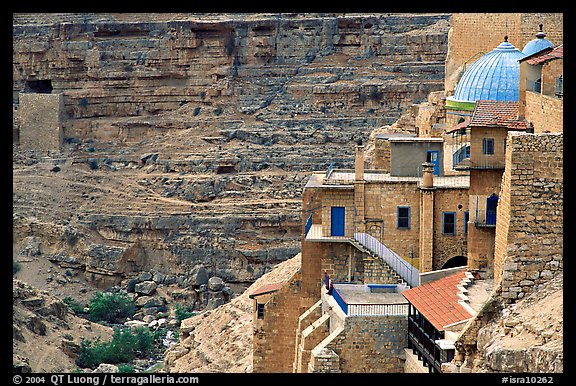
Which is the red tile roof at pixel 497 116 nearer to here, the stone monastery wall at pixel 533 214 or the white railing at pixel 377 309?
the white railing at pixel 377 309

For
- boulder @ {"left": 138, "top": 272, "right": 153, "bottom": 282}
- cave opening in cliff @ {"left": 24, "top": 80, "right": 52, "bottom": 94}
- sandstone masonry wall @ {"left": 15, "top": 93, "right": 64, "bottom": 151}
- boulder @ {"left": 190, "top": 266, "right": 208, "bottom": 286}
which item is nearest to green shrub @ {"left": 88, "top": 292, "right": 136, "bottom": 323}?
boulder @ {"left": 190, "top": 266, "right": 208, "bottom": 286}

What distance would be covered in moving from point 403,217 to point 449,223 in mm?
1203

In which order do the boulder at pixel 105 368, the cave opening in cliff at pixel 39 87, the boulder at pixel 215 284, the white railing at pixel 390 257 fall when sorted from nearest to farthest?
the white railing at pixel 390 257 → the boulder at pixel 105 368 → the boulder at pixel 215 284 → the cave opening in cliff at pixel 39 87

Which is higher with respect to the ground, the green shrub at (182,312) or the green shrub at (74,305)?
the green shrub at (182,312)

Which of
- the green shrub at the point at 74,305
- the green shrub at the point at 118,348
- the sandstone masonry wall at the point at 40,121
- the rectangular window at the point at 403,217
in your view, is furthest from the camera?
the sandstone masonry wall at the point at 40,121

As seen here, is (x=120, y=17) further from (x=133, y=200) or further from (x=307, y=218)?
(x=307, y=218)

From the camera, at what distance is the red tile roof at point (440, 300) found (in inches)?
1262

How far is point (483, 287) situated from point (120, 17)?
208ft

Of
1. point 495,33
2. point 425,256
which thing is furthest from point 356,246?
point 495,33

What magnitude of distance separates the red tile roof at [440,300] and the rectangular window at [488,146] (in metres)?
2.98

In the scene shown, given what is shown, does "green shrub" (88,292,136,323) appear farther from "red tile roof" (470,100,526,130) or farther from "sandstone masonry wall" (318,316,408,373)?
Answer: "sandstone masonry wall" (318,316,408,373)

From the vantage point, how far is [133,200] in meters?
83.9

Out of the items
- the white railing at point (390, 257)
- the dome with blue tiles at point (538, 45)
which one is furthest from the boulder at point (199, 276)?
the white railing at point (390, 257)

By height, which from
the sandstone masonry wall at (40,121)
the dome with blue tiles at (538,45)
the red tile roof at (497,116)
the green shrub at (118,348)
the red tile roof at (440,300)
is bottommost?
the green shrub at (118,348)
